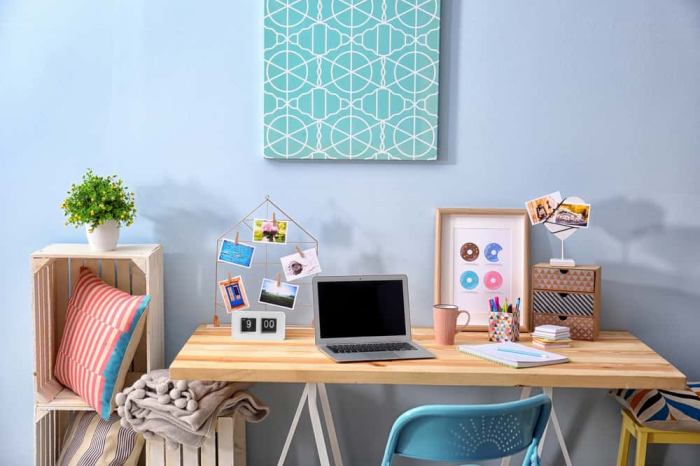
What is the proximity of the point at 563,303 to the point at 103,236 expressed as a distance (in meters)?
1.57

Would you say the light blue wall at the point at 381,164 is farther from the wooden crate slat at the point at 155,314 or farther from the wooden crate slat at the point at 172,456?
the wooden crate slat at the point at 172,456

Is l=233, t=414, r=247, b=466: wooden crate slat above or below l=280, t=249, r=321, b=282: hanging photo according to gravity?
below

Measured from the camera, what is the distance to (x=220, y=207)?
2.69 m

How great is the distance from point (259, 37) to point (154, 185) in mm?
657

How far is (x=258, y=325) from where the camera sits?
8.15 ft

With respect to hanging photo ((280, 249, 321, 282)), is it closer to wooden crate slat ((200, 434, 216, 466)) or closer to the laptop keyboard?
the laptop keyboard

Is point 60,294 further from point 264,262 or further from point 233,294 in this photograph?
point 264,262

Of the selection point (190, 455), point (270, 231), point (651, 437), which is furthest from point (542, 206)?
point (190, 455)

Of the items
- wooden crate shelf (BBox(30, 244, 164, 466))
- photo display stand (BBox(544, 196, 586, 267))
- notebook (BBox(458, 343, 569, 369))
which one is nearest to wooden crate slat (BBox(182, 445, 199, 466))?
wooden crate shelf (BBox(30, 244, 164, 466))

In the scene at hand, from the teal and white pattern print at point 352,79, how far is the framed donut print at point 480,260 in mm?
282

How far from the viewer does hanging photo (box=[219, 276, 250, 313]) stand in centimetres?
259

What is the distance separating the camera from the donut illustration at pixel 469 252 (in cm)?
265

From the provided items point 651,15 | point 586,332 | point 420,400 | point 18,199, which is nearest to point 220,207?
point 18,199

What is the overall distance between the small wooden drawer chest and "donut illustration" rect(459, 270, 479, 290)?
0.22 metres
